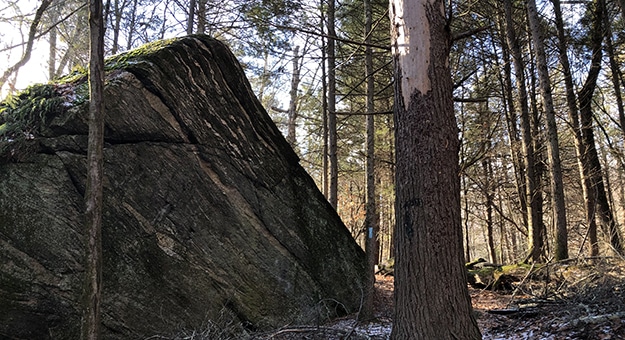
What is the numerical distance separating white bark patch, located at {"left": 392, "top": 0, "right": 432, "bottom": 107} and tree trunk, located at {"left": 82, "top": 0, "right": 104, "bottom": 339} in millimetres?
3147

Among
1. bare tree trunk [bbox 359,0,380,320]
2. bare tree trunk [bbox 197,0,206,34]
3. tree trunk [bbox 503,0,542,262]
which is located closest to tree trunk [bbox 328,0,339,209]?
bare tree trunk [bbox 359,0,380,320]

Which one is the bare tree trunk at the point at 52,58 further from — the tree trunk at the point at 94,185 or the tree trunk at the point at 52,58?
the tree trunk at the point at 94,185

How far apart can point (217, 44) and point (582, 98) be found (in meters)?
10.4

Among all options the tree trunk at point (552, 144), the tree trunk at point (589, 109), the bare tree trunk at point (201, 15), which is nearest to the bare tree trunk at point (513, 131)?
the tree trunk at point (589, 109)

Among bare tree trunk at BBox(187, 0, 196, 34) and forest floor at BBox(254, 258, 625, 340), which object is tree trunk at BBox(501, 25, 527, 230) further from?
bare tree trunk at BBox(187, 0, 196, 34)

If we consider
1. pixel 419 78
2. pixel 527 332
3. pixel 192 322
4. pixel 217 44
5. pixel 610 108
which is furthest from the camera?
pixel 610 108

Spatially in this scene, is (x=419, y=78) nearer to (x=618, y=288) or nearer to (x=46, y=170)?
(x=618, y=288)

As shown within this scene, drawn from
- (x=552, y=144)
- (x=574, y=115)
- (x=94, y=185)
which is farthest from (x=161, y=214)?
(x=574, y=115)

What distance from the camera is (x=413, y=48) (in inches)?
133

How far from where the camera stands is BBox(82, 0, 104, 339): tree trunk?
353 centimetres

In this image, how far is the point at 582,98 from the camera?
414 inches

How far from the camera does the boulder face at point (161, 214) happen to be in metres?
4.19

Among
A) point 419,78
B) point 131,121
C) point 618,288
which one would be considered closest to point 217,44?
point 131,121

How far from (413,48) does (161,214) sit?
370 cm
